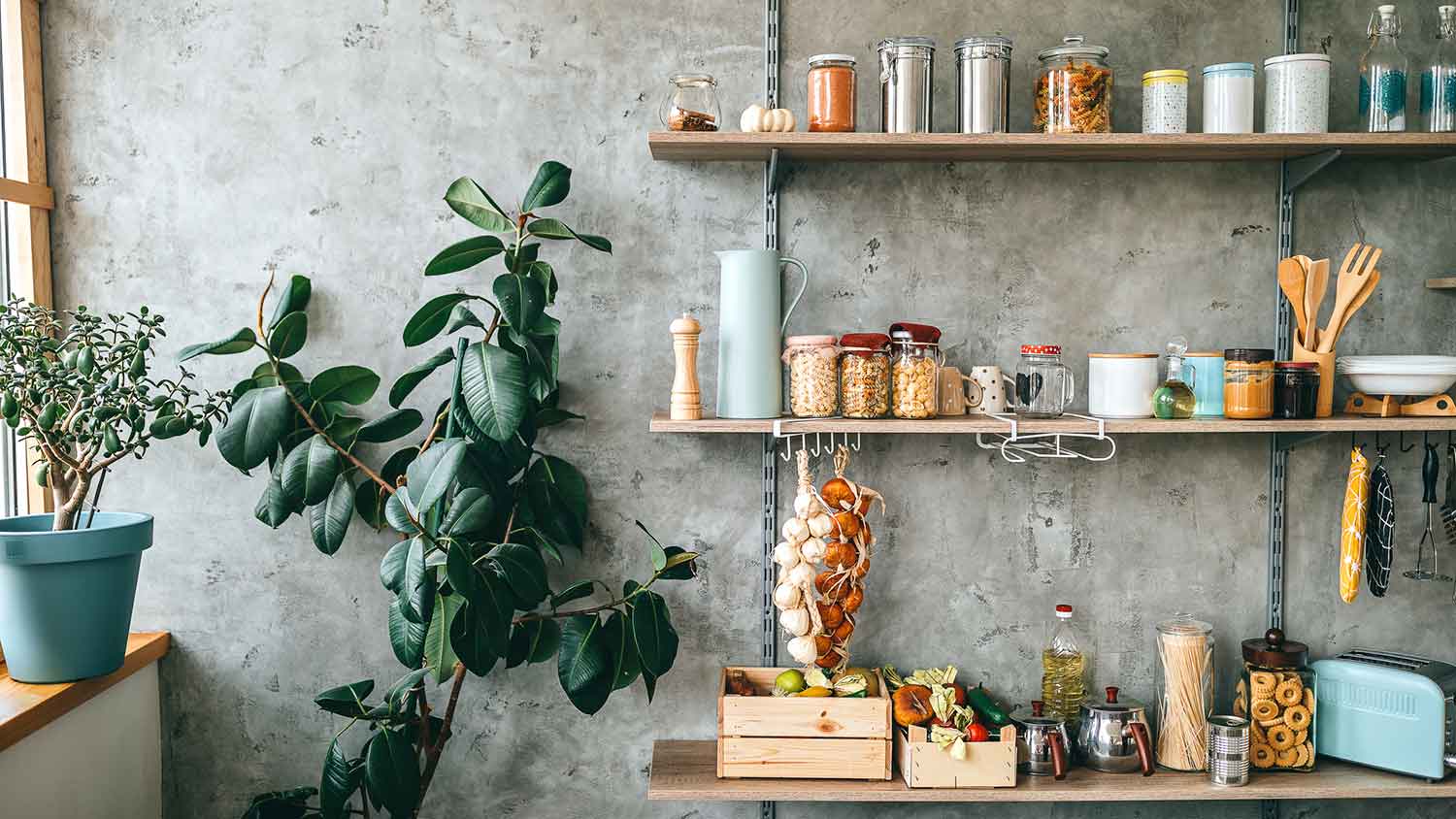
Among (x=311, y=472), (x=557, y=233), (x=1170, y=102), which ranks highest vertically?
(x=1170, y=102)

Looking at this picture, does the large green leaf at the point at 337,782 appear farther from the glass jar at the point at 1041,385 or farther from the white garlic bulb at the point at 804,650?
the glass jar at the point at 1041,385

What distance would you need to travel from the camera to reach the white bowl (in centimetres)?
203

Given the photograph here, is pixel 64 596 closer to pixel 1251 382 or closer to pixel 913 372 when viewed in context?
pixel 913 372

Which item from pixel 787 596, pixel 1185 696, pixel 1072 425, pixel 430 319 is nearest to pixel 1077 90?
pixel 1072 425

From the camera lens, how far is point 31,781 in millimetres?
1819

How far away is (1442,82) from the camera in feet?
6.59

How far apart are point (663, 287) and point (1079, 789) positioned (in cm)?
127

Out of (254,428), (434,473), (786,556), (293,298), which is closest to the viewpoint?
(434,473)

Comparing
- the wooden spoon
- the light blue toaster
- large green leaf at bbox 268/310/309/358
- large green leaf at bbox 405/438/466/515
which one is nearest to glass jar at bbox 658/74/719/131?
large green leaf at bbox 405/438/466/515

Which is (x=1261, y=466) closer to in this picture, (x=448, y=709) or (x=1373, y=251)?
(x=1373, y=251)

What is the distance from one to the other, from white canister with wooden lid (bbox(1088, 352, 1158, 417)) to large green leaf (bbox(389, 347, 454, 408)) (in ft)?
4.18

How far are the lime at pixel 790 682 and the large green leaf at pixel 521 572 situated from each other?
1.65 ft

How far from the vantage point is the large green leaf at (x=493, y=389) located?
6.09 feet

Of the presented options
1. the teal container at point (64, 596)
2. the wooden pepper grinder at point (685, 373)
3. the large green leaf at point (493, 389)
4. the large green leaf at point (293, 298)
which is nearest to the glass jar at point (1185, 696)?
the wooden pepper grinder at point (685, 373)
